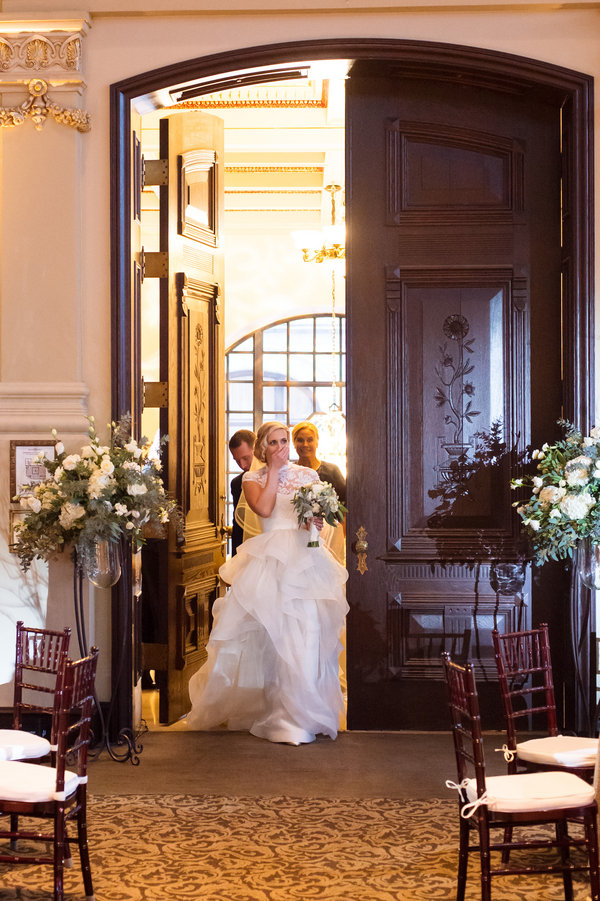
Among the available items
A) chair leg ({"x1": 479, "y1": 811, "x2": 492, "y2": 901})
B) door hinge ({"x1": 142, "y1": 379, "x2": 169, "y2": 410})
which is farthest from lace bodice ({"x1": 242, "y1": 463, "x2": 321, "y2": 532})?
chair leg ({"x1": 479, "y1": 811, "x2": 492, "y2": 901})

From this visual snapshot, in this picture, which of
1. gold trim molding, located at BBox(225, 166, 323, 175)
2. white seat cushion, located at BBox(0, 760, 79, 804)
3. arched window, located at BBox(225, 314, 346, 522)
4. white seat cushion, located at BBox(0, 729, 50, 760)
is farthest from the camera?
arched window, located at BBox(225, 314, 346, 522)

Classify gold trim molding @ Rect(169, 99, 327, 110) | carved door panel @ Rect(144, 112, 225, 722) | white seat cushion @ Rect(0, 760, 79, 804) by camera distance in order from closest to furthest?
white seat cushion @ Rect(0, 760, 79, 804), carved door panel @ Rect(144, 112, 225, 722), gold trim molding @ Rect(169, 99, 327, 110)

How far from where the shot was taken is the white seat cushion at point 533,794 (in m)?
3.11

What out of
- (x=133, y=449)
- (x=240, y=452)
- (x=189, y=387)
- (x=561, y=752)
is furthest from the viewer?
(x=240, y=452)

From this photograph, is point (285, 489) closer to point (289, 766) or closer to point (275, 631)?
point (275, 631)

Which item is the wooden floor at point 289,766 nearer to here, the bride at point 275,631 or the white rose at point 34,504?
the bride at point 275,631

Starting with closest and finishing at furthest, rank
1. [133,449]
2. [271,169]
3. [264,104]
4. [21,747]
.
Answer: [21,747] → [133,449] → [264,104] → [271,169]

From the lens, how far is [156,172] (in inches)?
243

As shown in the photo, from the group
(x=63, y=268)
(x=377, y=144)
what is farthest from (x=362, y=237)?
(x=63, y=268)

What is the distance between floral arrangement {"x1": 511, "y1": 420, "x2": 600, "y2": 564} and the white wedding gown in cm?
132

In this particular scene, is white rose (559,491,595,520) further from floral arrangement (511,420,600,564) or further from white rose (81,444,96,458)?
white rose (81,444,96,458)

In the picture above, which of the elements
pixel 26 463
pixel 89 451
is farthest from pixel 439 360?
pixel 26 463

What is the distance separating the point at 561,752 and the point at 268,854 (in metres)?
1.23

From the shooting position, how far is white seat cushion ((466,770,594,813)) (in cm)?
311
